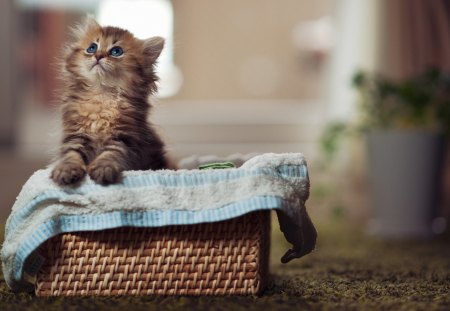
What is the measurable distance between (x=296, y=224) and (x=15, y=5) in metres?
2.68

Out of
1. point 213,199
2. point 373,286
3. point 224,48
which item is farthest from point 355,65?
point 224,48

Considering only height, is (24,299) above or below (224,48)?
below

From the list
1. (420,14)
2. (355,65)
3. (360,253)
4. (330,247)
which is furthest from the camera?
(355,65)

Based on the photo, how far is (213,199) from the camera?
1233 millimetres

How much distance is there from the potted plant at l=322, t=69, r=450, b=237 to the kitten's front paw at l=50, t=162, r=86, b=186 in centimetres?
154

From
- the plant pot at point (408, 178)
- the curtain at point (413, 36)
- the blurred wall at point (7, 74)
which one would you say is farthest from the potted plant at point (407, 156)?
the blurred wall at point (7, 74)

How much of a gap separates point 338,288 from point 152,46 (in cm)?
63

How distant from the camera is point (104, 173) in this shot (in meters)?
1.20

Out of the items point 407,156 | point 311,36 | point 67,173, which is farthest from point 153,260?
point 311,36

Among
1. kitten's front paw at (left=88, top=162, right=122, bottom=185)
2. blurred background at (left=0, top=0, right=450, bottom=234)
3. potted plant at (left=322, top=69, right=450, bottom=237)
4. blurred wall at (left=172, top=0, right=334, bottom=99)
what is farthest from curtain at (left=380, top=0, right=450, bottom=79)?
blurred wall at (left=172, top=0, right=334, bottom=99)

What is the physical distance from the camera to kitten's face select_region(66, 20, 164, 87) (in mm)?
1327

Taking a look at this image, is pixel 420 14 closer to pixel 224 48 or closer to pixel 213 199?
pixel 213 199

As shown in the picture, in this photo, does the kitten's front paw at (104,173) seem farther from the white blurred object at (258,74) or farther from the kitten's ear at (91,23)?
the white blurred object at (258,74)

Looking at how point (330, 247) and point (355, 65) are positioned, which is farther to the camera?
point (355, 65)
